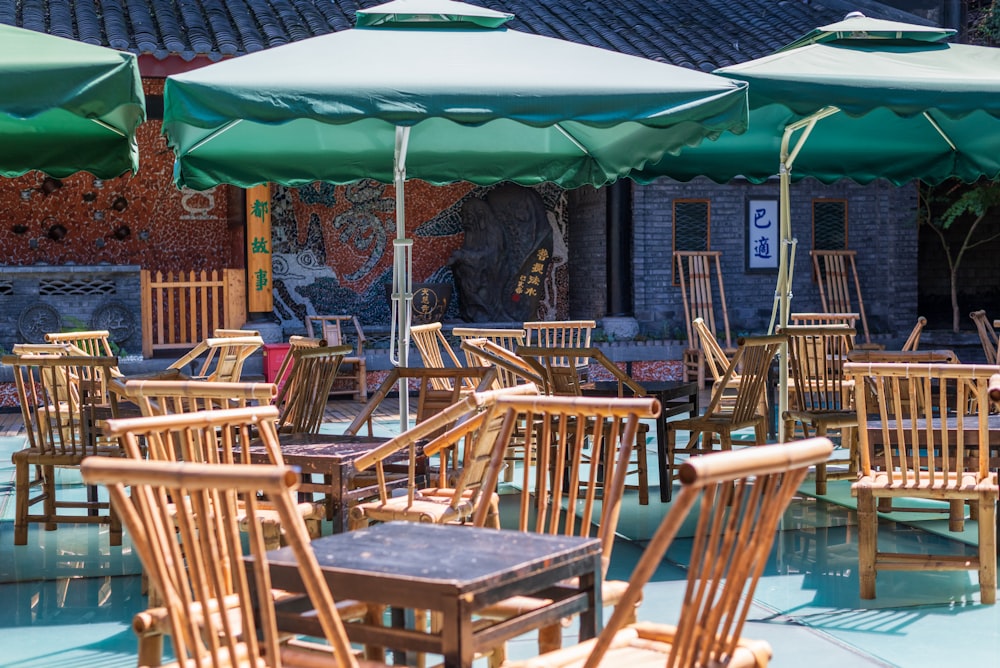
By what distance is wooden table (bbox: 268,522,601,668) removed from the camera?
2.10 m

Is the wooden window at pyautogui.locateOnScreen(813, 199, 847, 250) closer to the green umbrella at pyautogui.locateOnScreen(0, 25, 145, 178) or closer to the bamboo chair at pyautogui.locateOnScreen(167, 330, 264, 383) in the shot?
the bamboo chair at pyautogui.locateOnScreen(167, 330, 264, 383)

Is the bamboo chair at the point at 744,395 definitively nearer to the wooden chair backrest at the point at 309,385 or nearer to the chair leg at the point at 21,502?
the wooden chair backrest at the point at 309,385

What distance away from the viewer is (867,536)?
13.9 feet

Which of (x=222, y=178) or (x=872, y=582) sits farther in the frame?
(x=222, y=178)

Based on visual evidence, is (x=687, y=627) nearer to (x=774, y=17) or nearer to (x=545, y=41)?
(x=545, y=41)

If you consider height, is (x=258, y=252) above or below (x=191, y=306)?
above

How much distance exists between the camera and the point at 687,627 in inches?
80.8

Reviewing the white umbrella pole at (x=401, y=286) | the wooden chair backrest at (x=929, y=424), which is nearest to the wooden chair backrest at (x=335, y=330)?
the white umbrella pole at (x=401, y=286)

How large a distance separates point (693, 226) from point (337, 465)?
9.96 metres

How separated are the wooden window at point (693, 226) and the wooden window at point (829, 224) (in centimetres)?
130

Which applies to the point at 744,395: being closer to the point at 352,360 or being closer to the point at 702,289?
the point at 352,360

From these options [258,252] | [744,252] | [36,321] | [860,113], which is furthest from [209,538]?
[744,252]

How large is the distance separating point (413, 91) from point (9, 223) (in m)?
9.55

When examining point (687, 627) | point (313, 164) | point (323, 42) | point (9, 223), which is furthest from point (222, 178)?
point (9, 223)
